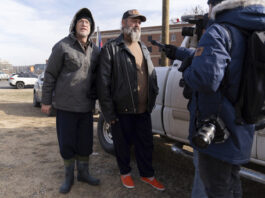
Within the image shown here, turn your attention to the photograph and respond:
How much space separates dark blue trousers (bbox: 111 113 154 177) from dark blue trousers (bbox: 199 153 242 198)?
1.38m

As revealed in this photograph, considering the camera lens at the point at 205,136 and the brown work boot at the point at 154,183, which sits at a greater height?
the camera lens at the point at 205,136

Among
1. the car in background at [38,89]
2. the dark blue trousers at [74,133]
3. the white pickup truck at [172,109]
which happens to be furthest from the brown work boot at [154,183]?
the car in background at [38,89]

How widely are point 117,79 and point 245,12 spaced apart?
5.28 feet

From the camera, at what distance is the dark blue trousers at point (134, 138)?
294 cm

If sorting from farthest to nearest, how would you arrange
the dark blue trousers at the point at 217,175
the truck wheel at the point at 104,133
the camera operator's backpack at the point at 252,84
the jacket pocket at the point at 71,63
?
1. the truck wheel at the point at 104,133
2. the jacket pocket at the point at 71,63
3. the dark blue trousers at the point at 217,175
4. the camera operator's backpack at the point at 252,84

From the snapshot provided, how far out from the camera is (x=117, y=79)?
2787 mm

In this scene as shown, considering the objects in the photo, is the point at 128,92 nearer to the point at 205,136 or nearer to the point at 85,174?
the point at 85,174

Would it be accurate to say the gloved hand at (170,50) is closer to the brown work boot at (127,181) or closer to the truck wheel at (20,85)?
the brown work boot at (127,181)

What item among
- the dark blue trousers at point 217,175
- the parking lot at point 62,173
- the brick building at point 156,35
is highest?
the brick building at point 156,35

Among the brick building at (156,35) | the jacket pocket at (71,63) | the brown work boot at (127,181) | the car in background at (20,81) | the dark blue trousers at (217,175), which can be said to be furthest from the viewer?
the brick building at (156,35)

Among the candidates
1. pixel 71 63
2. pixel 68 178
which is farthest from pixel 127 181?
pixel 71 63

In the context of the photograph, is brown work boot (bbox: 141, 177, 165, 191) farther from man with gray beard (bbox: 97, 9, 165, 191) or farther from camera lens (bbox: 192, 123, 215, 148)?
camera lens (bbox: 192, 123, 215, 148)

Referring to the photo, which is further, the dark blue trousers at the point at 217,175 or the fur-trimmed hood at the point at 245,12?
the dark blue trousers at the point at 217,175

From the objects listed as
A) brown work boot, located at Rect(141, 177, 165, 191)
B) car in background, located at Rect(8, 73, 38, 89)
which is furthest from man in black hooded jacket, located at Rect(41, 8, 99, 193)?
car in background, located at Rect(8, 73, 38, 89)
